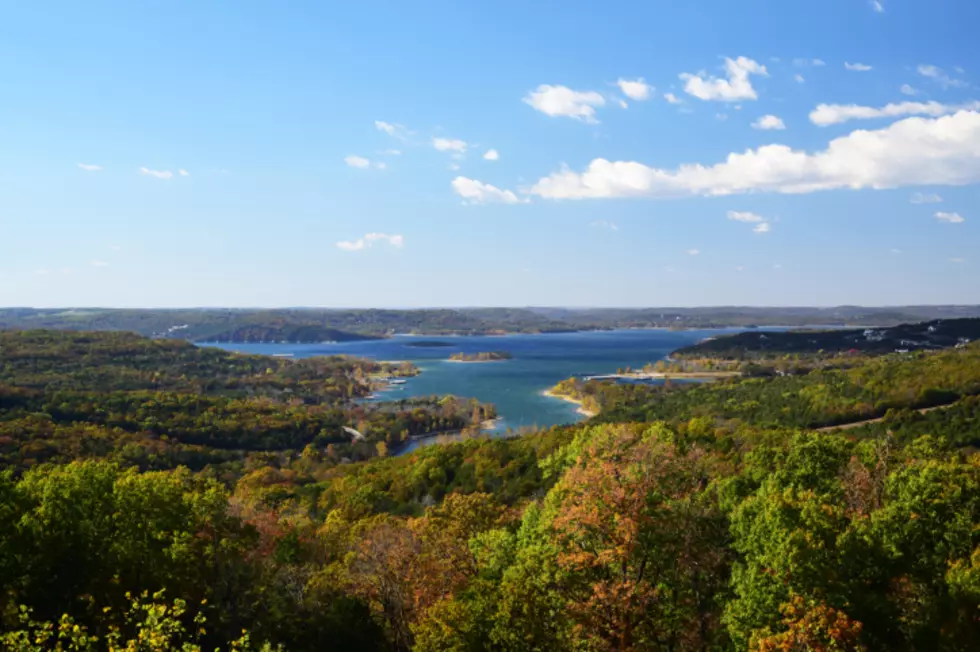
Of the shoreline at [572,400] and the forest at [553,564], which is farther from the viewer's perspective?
the shoreline at [572,400]

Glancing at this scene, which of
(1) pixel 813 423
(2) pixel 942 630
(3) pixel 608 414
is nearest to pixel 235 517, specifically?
(2) pixel 942 630

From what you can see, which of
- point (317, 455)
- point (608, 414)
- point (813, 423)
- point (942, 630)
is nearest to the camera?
point (942, 630)

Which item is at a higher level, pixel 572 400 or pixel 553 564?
pixel 553 564

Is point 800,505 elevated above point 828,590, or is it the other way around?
point 800,505

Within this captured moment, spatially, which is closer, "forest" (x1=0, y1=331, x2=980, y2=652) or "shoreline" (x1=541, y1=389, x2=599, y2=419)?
"forest" (x1=0, y1=331, x2=980, y2=652)

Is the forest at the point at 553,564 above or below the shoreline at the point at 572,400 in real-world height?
above

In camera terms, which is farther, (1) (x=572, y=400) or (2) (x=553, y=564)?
(1) (x=572, y=400)

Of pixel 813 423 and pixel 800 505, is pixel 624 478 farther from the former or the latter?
pixel 813 423

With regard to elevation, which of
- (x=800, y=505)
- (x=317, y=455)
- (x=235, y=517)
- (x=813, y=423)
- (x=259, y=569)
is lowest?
(x=317, y=455)

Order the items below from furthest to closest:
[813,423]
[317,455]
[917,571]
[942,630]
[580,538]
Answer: [317,455] < [813,423] < [917,571] < [580,538] < [942,630]

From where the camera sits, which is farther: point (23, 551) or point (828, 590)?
point (23, 551)

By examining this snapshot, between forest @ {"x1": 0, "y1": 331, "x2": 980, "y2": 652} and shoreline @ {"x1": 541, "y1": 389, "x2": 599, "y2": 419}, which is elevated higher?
forest @ {"x1": 0, "y1": 331, "x2": 980, "y2": 652}
